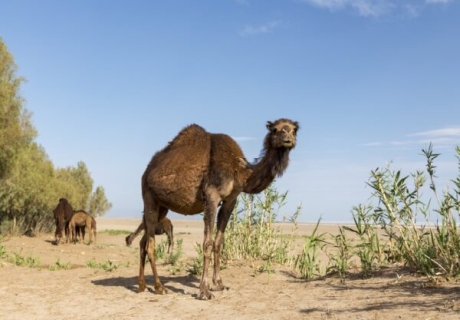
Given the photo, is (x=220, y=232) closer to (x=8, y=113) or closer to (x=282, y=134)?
(x=282, y=134)

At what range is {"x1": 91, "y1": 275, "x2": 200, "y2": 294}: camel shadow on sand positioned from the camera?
28.2 ft

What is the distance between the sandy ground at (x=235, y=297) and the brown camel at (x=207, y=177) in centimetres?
52

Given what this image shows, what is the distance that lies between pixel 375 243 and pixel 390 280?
1.32m

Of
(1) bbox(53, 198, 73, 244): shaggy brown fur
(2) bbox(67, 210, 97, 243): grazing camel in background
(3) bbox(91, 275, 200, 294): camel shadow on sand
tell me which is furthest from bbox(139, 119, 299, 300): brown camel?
(2) bbox(67, 210, 97, 243): grazing camel in background

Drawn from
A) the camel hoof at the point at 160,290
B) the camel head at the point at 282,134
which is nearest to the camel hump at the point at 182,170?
the camel head at the point at 282,134

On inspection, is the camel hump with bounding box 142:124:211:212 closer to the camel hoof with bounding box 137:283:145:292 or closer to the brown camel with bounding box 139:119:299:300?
the brown camel with bounding box 139:119:299:300

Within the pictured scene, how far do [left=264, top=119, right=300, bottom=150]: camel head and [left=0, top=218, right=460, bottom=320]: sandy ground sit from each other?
2.08 m

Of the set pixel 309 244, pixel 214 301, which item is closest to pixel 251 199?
pixel 309 244

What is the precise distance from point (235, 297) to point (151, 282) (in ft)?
7.65

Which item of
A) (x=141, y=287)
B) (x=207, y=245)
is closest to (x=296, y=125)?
(x=207, y=245)

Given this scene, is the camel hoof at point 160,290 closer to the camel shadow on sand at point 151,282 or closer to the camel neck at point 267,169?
the camel shadow on sand at point 151,282

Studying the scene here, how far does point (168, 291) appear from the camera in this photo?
8188 millimetres

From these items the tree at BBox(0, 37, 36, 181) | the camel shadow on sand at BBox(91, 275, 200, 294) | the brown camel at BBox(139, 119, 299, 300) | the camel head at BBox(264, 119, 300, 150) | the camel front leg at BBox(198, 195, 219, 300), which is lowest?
the camel shadow on sand at BBox(91, 275, 200, 294)

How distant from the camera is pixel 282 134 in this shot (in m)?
7.26
